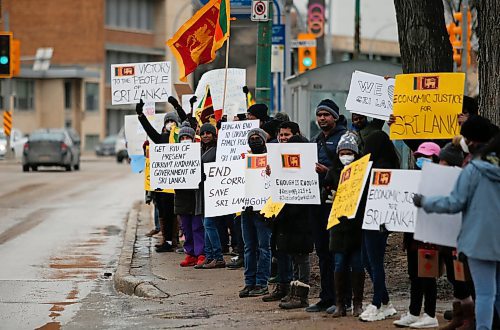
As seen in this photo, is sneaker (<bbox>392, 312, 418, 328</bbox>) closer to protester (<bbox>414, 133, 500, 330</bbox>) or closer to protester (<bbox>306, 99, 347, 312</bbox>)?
protester (<bbox>306, 99, 347, 312</bbox>)

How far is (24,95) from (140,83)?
62.2m

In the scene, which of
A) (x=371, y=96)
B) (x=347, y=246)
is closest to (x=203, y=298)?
(x=347, y=246)

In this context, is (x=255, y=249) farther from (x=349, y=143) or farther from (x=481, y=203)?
(x=481, y=203)

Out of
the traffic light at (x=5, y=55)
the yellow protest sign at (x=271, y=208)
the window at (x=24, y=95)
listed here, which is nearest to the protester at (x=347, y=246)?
the yellow protest sign at (x=271, y=208)

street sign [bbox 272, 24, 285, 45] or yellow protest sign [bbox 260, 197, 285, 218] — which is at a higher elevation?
street sign [bbox 272, 24, 285, 45]

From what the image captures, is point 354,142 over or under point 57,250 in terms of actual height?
over

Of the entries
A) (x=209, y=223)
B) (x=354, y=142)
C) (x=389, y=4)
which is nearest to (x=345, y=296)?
(x=354, y=142)

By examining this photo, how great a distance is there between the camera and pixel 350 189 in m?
9.84

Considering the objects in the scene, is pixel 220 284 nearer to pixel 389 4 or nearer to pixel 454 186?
pixel 454 186

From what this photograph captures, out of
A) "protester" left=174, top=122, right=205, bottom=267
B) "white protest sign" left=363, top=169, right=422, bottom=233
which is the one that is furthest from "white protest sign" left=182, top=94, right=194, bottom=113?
"white protest sign" left=363, top=169, right=422, bottom=233

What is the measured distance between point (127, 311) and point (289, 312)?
5.58ft

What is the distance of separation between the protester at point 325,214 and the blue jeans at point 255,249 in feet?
3.93

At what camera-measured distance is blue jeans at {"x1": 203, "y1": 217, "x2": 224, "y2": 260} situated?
13984 mm

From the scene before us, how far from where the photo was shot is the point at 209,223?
13984 millimetres
